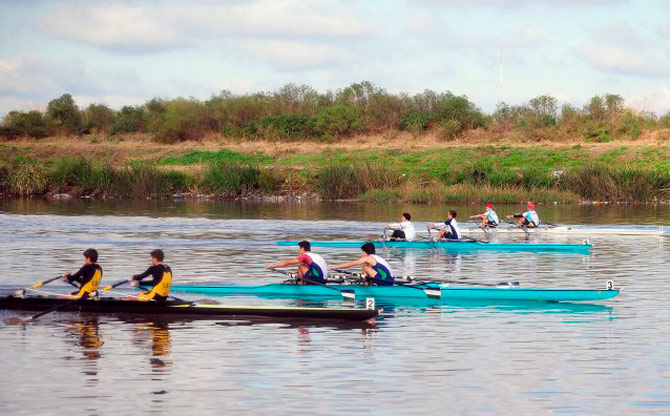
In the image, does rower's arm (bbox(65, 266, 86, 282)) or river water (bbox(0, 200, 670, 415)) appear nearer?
river water (bbox(0, 200, 670, 415))

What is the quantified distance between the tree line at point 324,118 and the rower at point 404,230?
1510 inches

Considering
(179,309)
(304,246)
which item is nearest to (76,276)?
(179,309)

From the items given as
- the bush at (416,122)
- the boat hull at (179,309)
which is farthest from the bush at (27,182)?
the boat hull at (179,309)

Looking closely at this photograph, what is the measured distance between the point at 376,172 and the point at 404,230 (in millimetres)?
25673

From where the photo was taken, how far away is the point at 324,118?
75.0 m

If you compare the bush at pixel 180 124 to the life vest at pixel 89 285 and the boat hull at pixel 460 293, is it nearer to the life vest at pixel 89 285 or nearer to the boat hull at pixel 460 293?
the boat hull at pixel 460 293

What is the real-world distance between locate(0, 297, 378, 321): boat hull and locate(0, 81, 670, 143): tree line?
52.2 metres

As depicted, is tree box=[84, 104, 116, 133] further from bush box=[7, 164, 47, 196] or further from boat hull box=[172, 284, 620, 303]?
boat hull box=[172, 284, 620, 303]

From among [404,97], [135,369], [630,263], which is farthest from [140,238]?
[404,97]

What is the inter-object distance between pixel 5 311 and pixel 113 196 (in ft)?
135

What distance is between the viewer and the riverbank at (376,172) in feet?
173

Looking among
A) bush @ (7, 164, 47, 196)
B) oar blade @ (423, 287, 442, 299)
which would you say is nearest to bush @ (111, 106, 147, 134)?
bush @ (7, 164, 47, 196)

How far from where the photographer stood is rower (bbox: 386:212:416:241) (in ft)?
100

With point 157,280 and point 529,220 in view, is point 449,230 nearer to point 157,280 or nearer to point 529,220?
point 529,220
